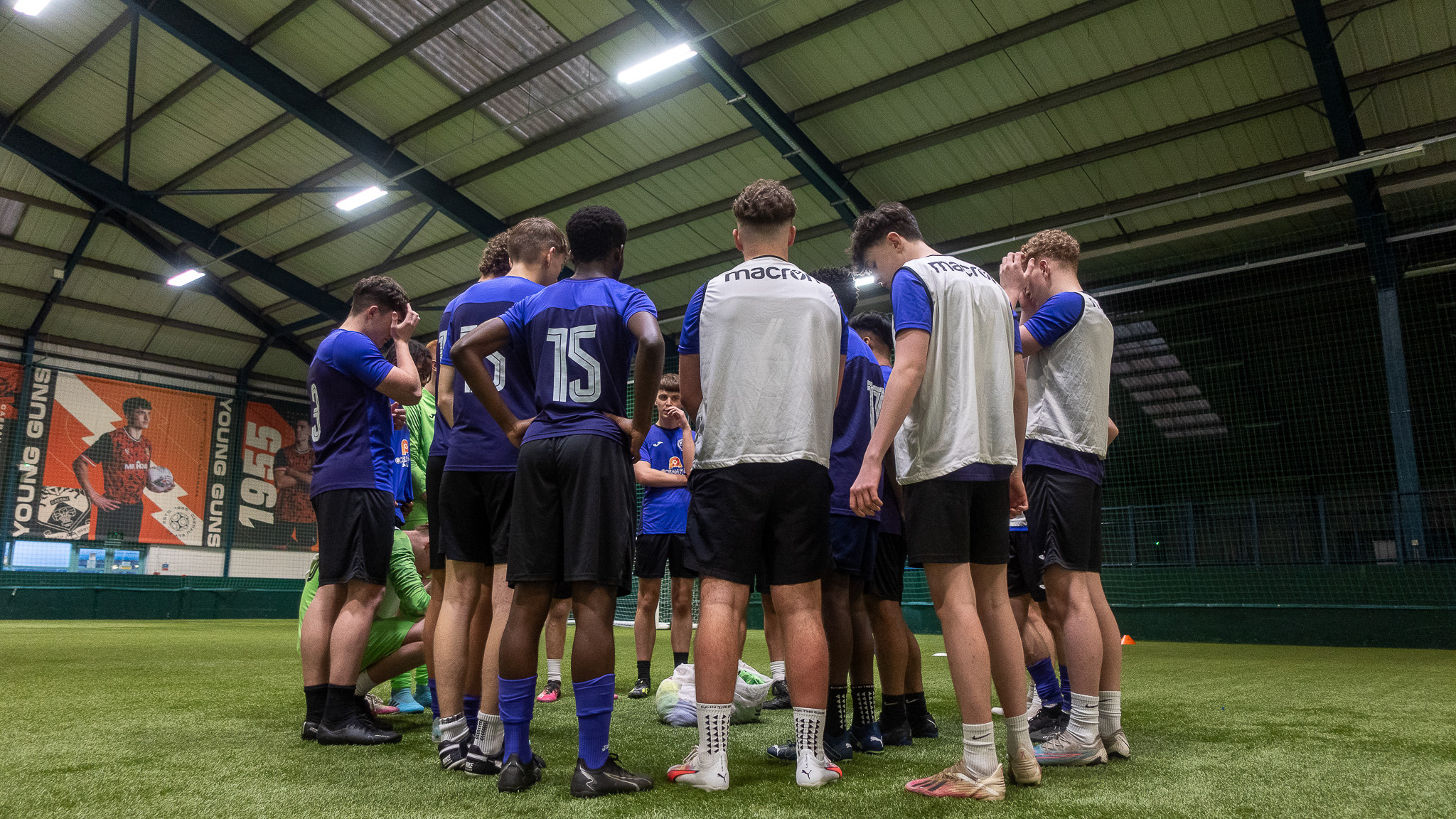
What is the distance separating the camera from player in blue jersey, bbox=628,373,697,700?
17.6ft

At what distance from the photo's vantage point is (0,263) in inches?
669

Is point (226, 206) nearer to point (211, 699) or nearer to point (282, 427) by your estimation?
point (282, 427)

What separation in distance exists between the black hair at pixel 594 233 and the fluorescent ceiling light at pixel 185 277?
17.4 metres

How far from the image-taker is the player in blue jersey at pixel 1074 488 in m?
2.78

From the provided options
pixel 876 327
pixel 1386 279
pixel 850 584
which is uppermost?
pixel 1386 279

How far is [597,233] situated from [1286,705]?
4.15 metres

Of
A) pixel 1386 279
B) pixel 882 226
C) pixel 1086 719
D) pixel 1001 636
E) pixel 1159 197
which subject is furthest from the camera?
pixel 1159 197

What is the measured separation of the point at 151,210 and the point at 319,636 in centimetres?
1540

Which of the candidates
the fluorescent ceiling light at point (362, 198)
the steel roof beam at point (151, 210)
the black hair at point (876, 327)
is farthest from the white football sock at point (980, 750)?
the steel roof beam at point (151, 210)

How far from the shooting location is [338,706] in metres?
3.15

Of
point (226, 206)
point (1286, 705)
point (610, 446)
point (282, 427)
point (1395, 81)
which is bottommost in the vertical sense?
point (1286, 705)

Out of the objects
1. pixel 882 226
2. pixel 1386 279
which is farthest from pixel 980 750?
pixel 1386 279

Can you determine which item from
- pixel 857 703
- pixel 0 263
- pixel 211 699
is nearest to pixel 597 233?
pixel 857 703

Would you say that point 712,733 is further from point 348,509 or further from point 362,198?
point 362,198
